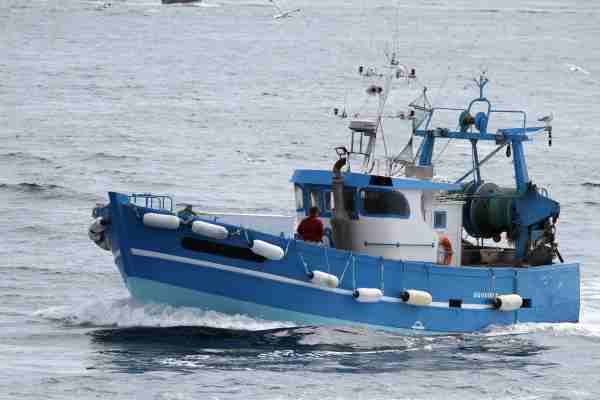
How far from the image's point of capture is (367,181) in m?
24.0

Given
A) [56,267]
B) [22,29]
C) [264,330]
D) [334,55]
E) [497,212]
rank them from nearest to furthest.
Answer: [264,330] < [497,212] < [56,267] < [334,55] < [22,29]

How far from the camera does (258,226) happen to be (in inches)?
962

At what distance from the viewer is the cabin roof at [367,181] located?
24.0m

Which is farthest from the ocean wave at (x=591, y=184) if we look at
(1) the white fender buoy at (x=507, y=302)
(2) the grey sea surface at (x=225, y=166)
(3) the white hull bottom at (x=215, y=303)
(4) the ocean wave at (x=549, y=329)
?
(3) the white hull bottom at (x=215, y=303)

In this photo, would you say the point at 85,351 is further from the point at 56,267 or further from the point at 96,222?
the point at 56,267

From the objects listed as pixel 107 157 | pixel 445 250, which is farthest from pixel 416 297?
pixel 107 157

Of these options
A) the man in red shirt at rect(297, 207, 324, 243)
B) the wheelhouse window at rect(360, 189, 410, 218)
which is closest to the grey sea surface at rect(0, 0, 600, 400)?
the man in red shirt at rect(297, 207, 324, 243)

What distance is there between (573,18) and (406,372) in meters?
134

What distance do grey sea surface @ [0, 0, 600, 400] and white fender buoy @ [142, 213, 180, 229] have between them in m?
1.73

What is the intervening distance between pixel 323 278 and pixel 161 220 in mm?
2822

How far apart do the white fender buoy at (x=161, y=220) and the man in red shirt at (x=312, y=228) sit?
246 cm

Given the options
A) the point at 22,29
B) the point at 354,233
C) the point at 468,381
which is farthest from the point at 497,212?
the point at 22,29

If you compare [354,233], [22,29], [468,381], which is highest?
[22,29]

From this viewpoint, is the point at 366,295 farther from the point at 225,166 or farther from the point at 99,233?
the point at 225,166
